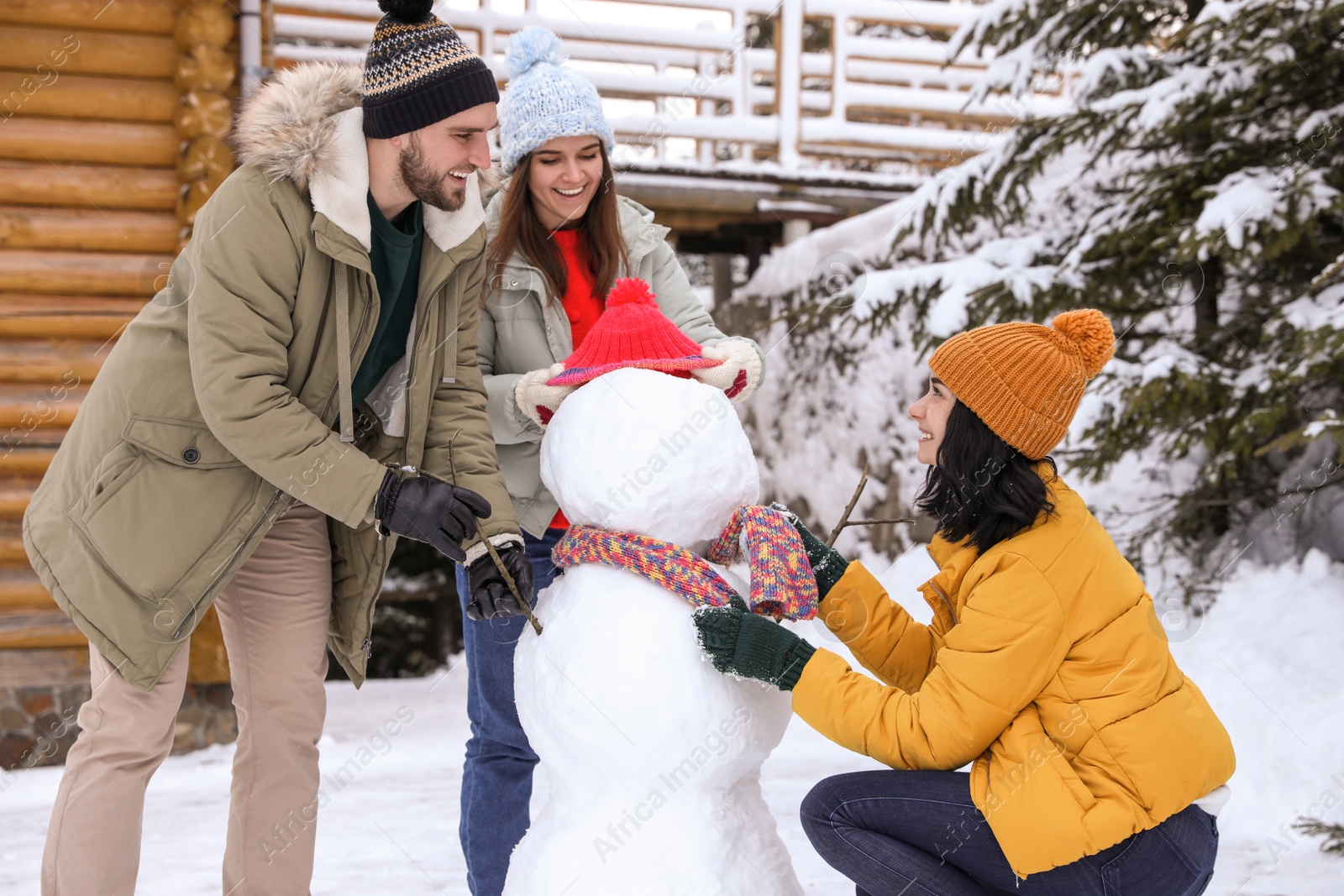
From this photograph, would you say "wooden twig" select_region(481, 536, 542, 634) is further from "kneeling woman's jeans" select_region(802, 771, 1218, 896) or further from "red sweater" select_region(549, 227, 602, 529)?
"kneeling woman's jeans" select_region(802, 771, 1218, 896)

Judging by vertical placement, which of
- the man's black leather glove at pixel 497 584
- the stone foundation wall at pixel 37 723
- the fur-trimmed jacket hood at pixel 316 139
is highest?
the fur-trimmed jacket hood at pixel 316 139

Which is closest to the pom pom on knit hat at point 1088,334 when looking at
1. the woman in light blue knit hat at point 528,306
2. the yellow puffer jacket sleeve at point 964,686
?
the yellow puffer jacket sleeve at point 964,686

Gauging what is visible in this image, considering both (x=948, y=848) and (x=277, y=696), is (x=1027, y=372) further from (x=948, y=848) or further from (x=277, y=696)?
(x=277, y=696)

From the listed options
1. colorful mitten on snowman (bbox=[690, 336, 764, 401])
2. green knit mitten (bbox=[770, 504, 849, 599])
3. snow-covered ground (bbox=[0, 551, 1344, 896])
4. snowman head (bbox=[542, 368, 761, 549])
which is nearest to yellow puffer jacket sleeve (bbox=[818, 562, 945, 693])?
green knit mitten (bbox=[770, 504, 849, 599])

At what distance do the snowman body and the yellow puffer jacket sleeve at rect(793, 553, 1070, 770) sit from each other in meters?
0.16

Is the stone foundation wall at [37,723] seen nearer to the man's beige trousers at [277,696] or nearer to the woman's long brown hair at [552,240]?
the man's beige trousers at [277,696]

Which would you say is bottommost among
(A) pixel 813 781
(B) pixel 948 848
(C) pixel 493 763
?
(A) pixel 813 781

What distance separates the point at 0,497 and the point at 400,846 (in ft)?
6.96

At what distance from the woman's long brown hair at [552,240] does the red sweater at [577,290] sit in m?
0.01

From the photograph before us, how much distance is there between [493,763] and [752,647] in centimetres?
79

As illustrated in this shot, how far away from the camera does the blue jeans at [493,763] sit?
219 centimetres

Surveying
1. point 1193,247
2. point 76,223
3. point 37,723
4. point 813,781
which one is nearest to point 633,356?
point 1193,247

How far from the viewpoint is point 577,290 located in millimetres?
2299

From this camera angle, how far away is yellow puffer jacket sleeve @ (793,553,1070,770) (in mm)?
1671
